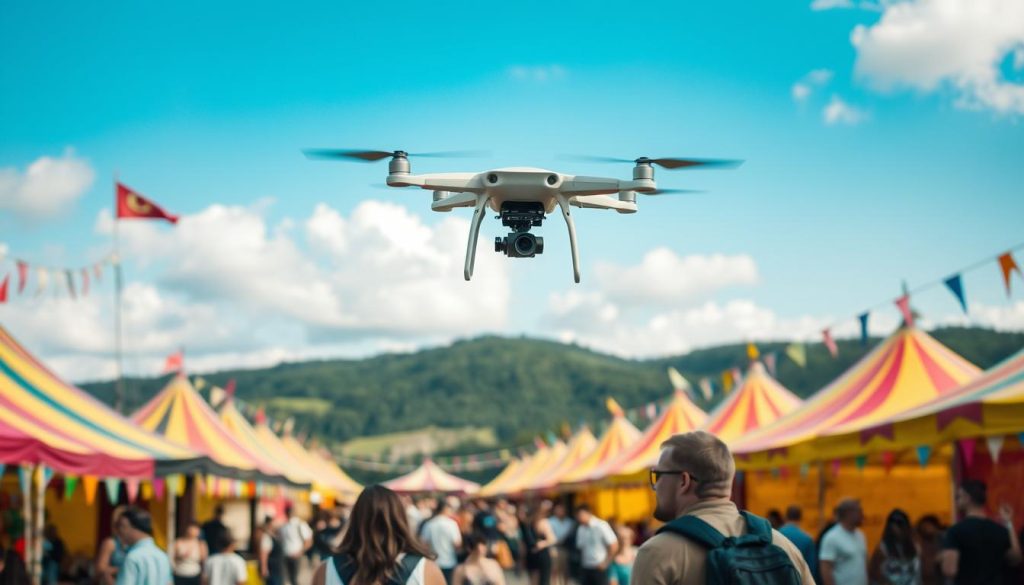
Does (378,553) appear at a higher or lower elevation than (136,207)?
lower

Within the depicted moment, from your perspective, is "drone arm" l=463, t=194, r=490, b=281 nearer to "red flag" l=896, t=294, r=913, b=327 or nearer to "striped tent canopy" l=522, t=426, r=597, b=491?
"red flag" l=896, t=294, r=913, b=327

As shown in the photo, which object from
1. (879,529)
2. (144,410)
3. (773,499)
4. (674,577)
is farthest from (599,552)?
(144,410)

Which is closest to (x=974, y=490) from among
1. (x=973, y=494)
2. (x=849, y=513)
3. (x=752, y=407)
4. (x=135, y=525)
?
(x=973, y=494)

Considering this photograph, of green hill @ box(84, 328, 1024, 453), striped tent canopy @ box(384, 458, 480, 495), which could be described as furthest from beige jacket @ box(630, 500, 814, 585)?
green hill @ box(84, 328, 1024, 453)

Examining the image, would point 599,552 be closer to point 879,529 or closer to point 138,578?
point 879,529

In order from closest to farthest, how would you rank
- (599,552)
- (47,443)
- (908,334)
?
(47,443) → (599,552) → (908,334)

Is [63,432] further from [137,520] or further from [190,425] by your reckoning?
[190,425]

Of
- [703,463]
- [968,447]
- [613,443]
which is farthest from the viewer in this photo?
[613,443]
